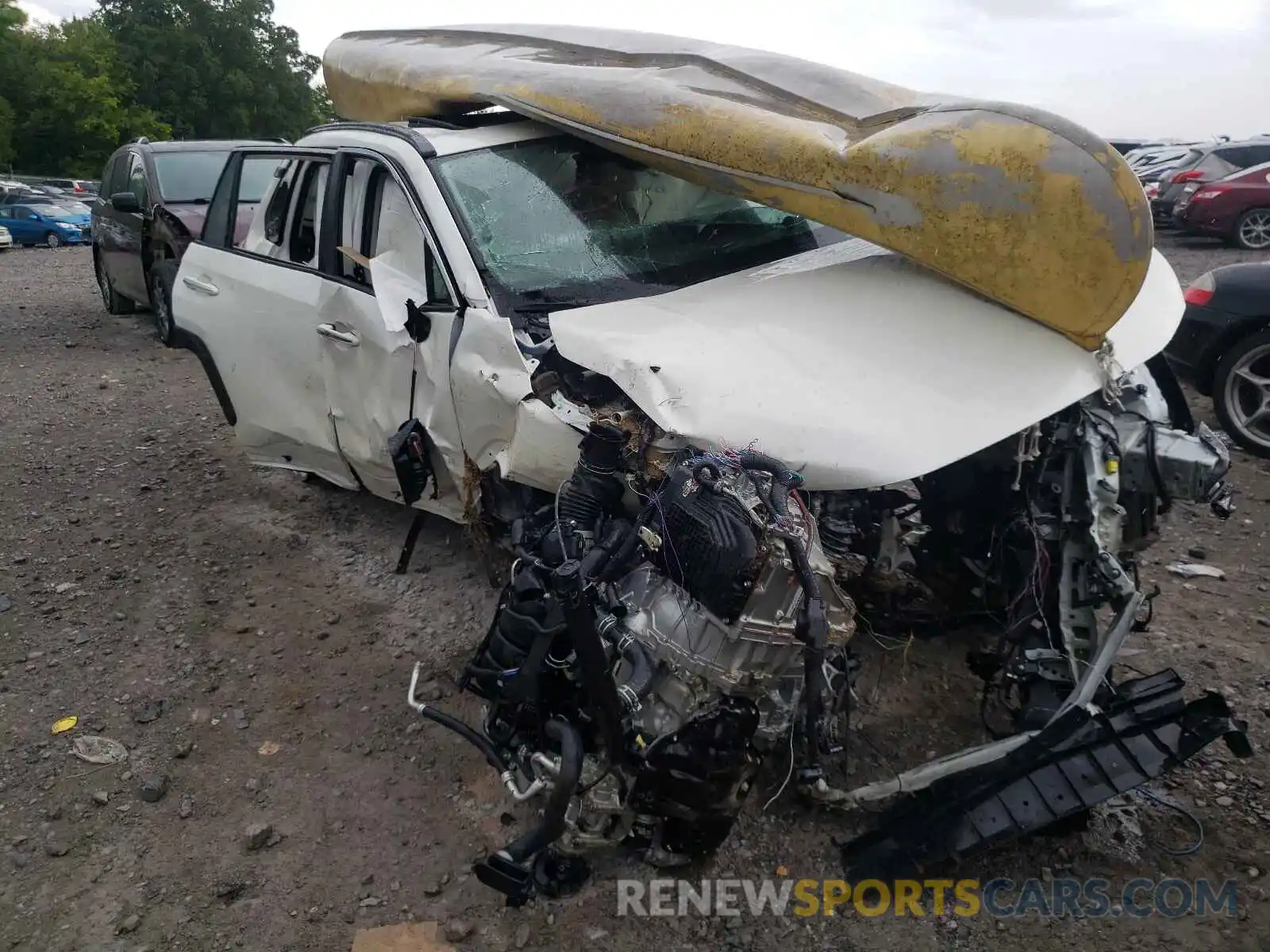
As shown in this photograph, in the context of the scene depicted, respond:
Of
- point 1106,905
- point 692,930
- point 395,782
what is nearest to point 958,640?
point 1106,905

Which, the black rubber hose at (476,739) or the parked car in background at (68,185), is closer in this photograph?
the black rubber hose at (476,739)

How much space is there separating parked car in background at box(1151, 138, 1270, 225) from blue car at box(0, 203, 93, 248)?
19.7 m

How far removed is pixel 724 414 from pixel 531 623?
2.48 ft

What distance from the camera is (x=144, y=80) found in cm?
4084

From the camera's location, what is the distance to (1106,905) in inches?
94.6

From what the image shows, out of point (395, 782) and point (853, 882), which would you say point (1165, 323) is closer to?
point (853, 882)

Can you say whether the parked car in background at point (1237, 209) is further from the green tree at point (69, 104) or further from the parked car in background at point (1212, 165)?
the green tree at point (69, 104)

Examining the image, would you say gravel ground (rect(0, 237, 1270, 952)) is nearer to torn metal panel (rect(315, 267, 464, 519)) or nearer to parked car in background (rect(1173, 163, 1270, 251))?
torn metal panel (rect(315, 267, 464, 519))

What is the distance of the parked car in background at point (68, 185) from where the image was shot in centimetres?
2486

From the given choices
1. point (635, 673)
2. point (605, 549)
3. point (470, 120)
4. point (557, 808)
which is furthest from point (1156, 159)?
point (557, 808)

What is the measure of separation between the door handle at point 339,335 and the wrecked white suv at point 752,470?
2.1 inches

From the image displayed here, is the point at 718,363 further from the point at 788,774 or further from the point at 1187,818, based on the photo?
the point at 1187,818

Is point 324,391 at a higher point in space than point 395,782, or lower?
higher

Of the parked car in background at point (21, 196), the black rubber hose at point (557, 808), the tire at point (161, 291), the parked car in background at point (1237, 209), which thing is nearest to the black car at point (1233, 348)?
the black rubber hose at point (557, 808)
